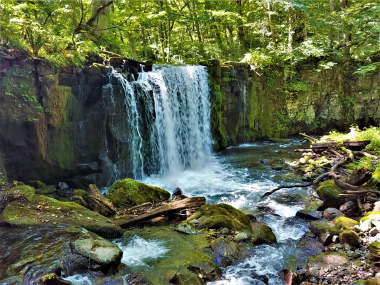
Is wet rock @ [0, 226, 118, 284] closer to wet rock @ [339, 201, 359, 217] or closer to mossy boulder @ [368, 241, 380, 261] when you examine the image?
mossy boulder @ [368, 241, 380, 261]

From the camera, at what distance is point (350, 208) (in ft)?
21.4

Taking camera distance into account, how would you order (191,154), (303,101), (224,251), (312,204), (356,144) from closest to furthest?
(224,251) → (312,204) → (356,144) → (191,154) → (303,101)

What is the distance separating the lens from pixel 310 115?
16.7m

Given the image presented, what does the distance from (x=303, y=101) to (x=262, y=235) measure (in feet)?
41.1

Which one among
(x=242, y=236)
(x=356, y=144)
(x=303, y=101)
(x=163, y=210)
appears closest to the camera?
(x=242, y=236)

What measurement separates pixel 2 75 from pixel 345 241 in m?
8.22

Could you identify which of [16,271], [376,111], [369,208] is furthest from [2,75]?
[376,111]

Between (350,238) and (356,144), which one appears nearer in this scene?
(350,238)

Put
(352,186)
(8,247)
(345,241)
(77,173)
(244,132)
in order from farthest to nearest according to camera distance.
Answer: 1. (244,132)
2. (77,173)
3. (352,186)
4. (345,241)
5. (8,247)

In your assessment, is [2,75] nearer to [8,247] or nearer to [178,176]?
[8,247]

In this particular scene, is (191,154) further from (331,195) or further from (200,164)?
(331,195)

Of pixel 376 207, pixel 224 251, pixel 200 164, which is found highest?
pixel 376 207

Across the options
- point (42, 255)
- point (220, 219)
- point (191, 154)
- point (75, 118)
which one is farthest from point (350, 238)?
point (191, 154)

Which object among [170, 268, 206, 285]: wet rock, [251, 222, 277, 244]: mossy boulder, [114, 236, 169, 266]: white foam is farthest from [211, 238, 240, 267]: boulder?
[114, 236, 169, 266]: white foam
